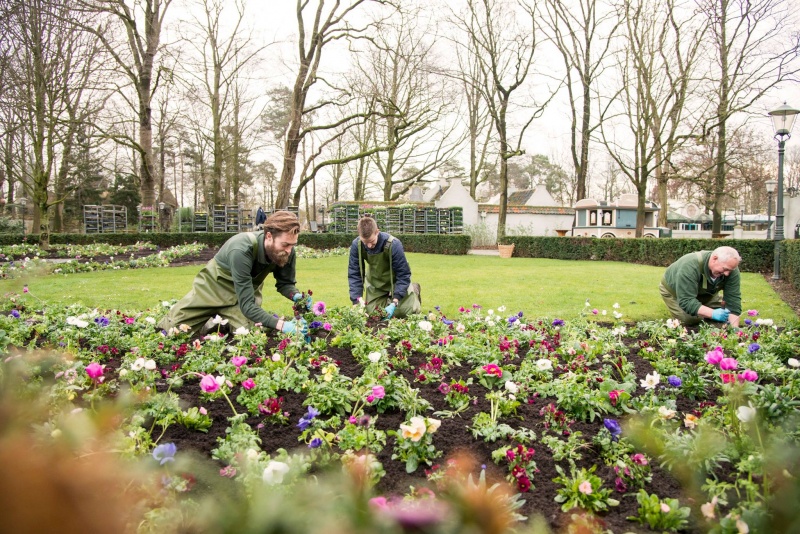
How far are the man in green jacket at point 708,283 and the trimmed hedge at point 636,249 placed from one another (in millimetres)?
8529

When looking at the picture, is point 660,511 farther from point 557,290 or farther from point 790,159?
point 790,159

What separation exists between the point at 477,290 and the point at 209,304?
5930mm

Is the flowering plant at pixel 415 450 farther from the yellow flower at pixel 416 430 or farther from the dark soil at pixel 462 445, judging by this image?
the yellow flower at pixel 416 430

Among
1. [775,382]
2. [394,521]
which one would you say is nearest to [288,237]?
[775,382]

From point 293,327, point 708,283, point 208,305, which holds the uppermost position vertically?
point 708,283

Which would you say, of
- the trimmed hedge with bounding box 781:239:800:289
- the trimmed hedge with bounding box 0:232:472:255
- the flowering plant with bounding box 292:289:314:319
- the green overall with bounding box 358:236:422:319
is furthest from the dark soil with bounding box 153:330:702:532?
the trimmed hedge with bounding box 0:232:472:255

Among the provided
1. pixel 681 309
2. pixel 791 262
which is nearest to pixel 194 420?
pixel 681 309

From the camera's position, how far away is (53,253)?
16.4 metres

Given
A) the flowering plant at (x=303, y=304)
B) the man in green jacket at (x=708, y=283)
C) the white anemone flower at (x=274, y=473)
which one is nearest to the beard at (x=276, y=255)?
the flowering plant at (x=303, y=304)

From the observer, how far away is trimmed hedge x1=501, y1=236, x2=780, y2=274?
1488 centimetres

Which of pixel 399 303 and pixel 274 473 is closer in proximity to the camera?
pixel 274 473

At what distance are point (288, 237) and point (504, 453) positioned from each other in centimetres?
272

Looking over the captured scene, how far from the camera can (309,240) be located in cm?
2295

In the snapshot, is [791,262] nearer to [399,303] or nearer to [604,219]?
[399,303]
